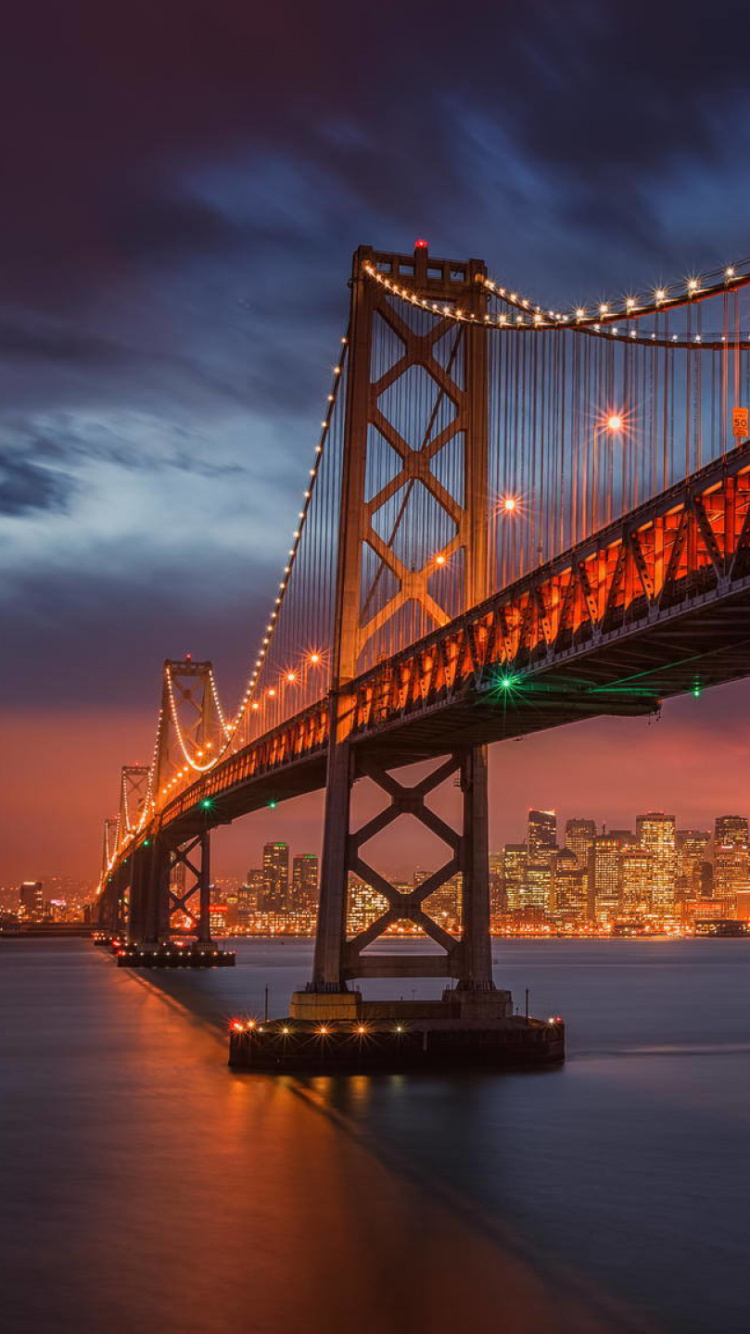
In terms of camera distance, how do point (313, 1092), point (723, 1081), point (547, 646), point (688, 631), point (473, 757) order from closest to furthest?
point (688, 631) → point (547, 646) → point (313, 1092) → point (473, 757) → point (723, 1081)

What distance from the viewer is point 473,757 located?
40.8m

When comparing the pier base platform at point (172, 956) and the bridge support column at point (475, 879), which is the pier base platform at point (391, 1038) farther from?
the pier base platform at point (172, 956)

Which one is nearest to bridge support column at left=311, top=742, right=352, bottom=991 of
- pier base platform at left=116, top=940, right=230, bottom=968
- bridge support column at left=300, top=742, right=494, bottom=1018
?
bridge support column at left=300, top=742, right=494, bottom=1018

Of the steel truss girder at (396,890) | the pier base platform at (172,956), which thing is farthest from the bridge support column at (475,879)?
the pier base platform at (172,956)

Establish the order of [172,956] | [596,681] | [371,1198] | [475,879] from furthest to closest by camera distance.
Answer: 1. [172,956]
2. [475,879]
3. [596,681]
4. [371,1198]

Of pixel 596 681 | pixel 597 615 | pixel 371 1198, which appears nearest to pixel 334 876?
pixel 596 681

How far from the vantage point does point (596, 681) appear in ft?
99.8

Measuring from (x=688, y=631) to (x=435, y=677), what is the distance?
1083 cm

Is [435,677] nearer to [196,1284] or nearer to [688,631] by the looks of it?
[688,631]

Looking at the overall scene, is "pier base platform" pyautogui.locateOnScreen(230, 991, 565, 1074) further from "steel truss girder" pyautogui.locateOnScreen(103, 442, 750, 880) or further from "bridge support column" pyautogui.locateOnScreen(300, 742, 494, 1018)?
"steel truss girder" pyautogui.locateOnScreen(103, 442, 750, 880)

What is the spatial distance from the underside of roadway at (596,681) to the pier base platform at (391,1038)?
20.7 feet

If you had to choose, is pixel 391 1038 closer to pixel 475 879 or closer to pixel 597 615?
pixel 475 879

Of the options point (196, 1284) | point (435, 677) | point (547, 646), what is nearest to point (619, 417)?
point (547, 646)

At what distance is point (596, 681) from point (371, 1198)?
389 inches
